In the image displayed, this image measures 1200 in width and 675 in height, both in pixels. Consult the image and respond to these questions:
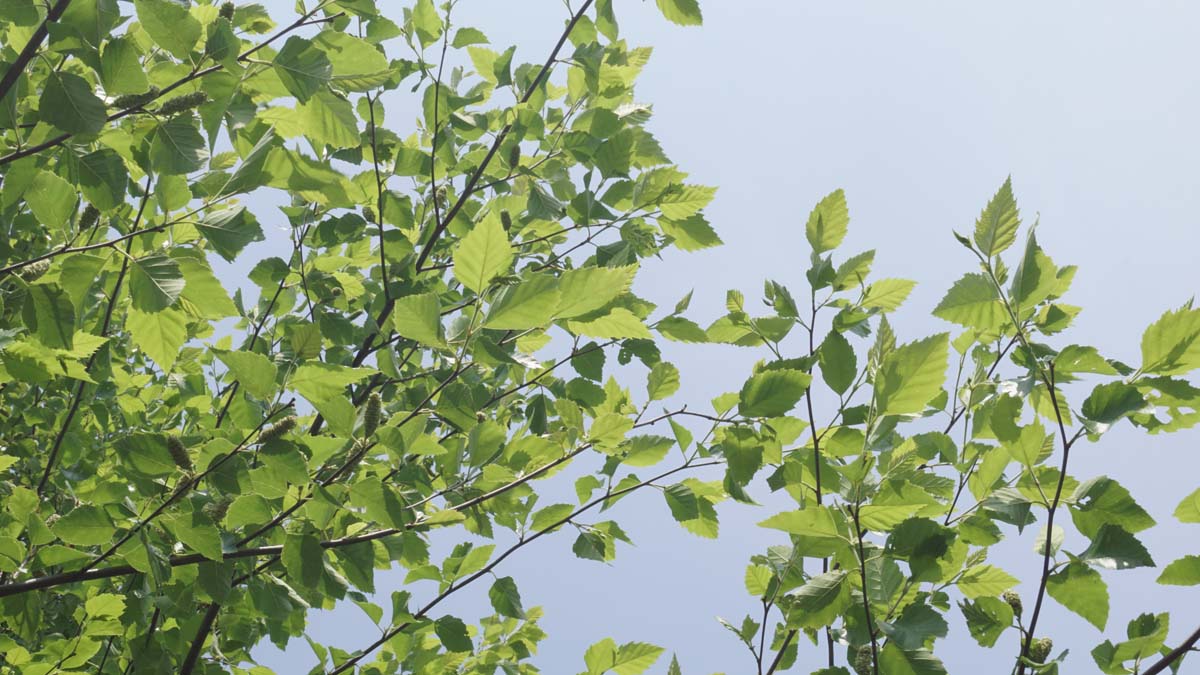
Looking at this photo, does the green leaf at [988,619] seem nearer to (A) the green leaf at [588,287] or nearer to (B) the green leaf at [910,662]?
(B) the green leaf at [910,662]

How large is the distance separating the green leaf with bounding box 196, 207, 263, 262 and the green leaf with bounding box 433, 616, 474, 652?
4.98 feet

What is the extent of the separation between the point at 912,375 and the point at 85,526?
211 cm

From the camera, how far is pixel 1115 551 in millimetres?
1535

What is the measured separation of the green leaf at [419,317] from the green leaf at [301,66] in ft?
2.11

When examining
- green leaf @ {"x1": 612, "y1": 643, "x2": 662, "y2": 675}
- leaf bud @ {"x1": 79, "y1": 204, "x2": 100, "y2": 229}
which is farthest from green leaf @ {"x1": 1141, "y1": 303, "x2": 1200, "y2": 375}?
leaf bud @ {"x1": 79, "y1": 204, "x2": 100, "y2": 229}

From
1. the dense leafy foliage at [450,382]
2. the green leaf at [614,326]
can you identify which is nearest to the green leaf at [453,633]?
the dense leafy foliage at [450,382]

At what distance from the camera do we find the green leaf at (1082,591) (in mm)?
1569

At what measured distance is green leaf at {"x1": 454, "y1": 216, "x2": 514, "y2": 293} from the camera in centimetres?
163

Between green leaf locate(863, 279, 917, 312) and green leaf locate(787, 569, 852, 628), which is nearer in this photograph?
green leaf locate(787, 569, 852, 628)

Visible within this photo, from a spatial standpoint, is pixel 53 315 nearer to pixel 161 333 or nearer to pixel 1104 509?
pixel 161 333

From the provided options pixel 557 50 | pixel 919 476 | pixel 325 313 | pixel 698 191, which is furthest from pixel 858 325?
pixel 325 313

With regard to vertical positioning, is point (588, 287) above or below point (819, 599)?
above

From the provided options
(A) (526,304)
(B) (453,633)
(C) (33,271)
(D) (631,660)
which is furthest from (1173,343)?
(C) (33,271)

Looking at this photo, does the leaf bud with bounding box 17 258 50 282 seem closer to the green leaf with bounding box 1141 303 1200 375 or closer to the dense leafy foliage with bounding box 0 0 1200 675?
the dense leafy foliage with bounding box 0 0 1200 675
